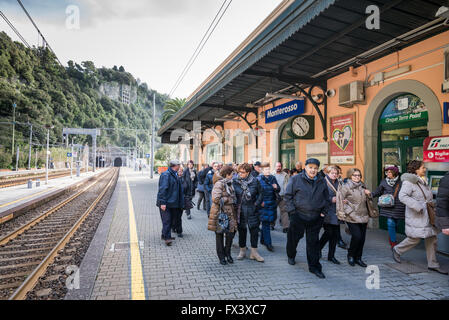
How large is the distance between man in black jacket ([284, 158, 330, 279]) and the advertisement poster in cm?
374

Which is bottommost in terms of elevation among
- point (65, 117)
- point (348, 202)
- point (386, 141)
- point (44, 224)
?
point (44, 224)

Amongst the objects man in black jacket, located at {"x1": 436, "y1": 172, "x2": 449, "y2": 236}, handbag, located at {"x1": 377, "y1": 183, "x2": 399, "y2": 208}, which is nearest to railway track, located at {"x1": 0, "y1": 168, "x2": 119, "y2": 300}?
man in black jacket, located at {"x1": 436, "y1": 172, "x2": 449, "y2": 236}

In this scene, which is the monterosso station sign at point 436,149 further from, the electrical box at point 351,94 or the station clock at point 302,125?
the station clock at point 302,125

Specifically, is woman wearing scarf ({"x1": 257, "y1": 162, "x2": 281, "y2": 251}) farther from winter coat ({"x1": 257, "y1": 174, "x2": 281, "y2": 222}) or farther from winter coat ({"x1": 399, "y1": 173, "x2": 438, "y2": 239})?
winter coat ({"x1": 399, "y1": 173, "x2": 438, "y2": 239})

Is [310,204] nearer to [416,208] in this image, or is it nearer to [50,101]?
[416,208]

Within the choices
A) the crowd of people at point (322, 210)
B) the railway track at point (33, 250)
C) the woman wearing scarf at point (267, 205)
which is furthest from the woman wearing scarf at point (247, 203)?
the railway track at point (33, 250)

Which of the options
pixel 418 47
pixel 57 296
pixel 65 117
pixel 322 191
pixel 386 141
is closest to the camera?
pixel 57 296

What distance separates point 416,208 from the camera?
440 cm

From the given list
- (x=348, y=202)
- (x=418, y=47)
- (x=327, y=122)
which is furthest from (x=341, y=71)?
(x=348, y=202)

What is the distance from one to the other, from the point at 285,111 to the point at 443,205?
6.74 m

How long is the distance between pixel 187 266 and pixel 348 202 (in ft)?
9.70

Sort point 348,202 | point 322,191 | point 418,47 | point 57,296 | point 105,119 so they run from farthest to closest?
point 105,119 < point 418,47 < point 348,202 < point 322,191 < point 57,296
